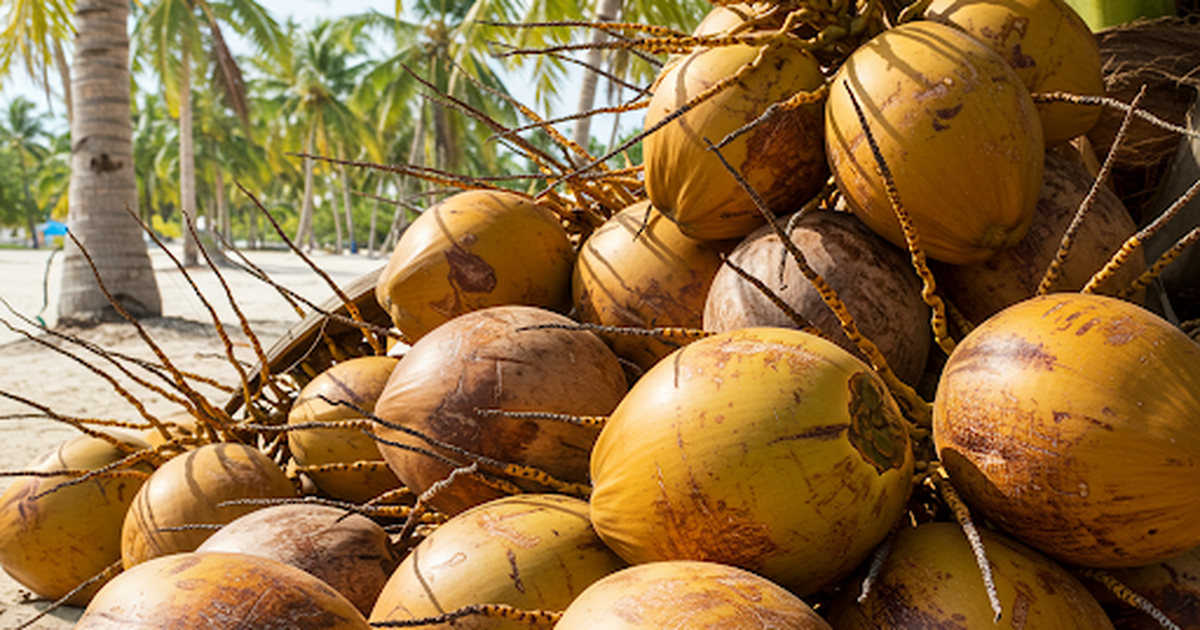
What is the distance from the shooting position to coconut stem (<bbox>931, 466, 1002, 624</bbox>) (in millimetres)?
821

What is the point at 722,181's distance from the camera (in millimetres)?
1374

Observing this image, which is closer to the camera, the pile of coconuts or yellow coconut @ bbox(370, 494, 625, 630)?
the pile of coconuts

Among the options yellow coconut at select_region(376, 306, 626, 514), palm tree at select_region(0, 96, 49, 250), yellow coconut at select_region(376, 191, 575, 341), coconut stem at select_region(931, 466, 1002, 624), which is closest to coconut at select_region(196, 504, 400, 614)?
yellow coconut at select_region(376, 306, 626, 514)

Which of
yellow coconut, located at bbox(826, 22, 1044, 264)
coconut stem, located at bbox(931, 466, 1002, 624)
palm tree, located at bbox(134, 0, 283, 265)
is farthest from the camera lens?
palm tree, located at bbox(134, 0, 283, 265)

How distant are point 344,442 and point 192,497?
0.33 metres

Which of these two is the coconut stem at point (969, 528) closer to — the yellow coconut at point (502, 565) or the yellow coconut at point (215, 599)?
the yellow coconut at point (502, 565)

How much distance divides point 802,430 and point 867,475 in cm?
10

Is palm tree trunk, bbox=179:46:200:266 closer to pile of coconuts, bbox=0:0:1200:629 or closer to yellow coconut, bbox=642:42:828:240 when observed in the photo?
pile of coconuts, bbox=0:0:1200:629

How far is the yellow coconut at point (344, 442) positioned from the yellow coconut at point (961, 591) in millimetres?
1098

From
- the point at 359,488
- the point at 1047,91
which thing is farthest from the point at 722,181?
the point at 359,488

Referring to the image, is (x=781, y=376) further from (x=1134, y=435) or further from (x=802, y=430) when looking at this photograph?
(x=1134, y=435)

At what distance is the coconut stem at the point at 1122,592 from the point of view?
882 millimetres

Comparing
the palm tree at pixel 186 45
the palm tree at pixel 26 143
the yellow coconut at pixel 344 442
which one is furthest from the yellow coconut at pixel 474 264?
the palm tree at pixel 26 143

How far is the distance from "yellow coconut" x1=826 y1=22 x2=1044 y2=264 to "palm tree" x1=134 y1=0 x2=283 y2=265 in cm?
1577
